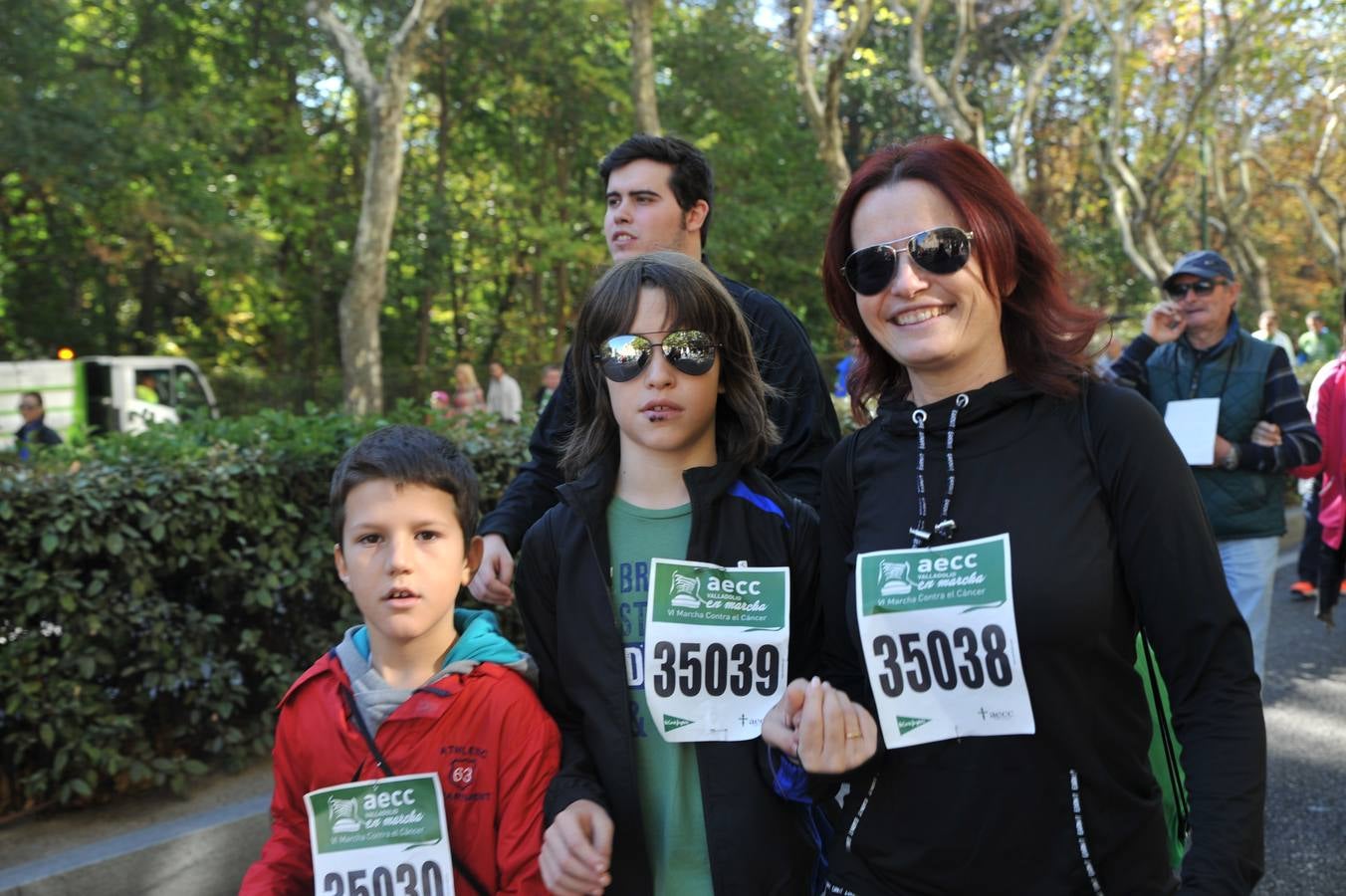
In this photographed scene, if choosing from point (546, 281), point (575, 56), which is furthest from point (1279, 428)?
point (546, 281)

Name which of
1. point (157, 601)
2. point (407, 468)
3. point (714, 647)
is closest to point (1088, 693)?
point (714, 647)

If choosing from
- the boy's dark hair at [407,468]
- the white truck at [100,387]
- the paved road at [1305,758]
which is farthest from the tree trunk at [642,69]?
the white truck at [100,387]

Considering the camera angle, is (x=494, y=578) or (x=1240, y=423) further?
(x=1240, y=423)

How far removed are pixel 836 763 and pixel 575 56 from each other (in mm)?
23308

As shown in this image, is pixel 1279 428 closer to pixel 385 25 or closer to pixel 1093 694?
pixel 1093 694

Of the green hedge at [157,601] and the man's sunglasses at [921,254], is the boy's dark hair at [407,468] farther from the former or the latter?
the green hedge at [157,601]

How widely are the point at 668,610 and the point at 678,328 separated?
561 millimetres

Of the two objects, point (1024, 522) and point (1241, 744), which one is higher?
point (1024, 522)

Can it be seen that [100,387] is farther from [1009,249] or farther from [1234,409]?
[1009,249]

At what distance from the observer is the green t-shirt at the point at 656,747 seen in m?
2.05

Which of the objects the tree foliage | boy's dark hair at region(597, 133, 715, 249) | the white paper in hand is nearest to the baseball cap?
the white paper in hand

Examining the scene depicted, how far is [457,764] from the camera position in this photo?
89.7 inches

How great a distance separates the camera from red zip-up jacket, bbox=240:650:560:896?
88.0 inches

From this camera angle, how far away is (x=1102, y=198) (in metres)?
31.7
